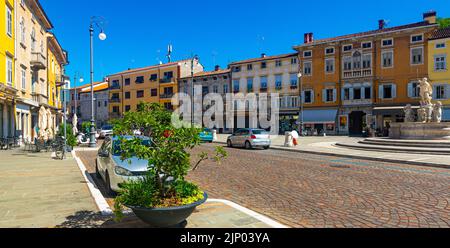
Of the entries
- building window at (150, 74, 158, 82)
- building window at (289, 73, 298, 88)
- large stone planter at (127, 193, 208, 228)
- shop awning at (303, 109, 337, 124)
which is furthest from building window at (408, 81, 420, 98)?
building window at (150, 74, 158, 82)

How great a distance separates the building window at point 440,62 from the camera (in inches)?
1331

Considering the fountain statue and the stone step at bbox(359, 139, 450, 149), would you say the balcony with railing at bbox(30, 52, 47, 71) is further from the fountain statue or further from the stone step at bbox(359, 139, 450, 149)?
the fountain statue

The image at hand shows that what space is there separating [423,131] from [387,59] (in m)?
21.6

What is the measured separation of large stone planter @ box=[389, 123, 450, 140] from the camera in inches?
727

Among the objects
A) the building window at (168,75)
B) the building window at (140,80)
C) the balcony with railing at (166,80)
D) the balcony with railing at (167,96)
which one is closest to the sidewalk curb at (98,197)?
the balcony with railing at (167,96)

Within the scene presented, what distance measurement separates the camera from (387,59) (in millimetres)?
37219

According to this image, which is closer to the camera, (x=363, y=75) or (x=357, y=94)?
(x=363, y=75)

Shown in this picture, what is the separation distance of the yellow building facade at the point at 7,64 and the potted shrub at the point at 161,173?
17.5m

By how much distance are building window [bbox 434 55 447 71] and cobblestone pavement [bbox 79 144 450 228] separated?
1184 inches

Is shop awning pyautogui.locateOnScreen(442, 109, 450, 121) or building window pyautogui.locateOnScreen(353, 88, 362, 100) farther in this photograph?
building window pyautogui.locateOnScreen(353, 88, 362, 100)

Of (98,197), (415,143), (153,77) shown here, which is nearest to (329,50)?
(415,143)

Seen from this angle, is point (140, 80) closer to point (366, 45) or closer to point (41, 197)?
point (366, 45)

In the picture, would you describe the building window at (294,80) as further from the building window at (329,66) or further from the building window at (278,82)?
the building window at (329,66)
